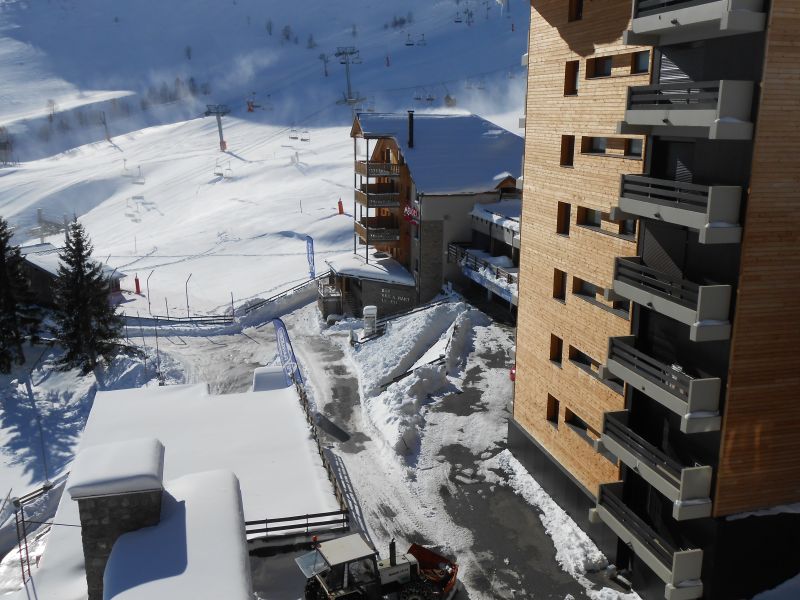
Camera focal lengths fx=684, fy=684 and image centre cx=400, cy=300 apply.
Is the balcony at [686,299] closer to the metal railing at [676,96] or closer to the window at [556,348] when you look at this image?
the metal railing at [676,96]

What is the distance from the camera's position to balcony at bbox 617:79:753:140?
1327cm

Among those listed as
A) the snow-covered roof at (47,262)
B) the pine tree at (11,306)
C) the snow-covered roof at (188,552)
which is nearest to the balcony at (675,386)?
the snow-covered roof at (188,552)

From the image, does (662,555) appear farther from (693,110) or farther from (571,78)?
(571,78)

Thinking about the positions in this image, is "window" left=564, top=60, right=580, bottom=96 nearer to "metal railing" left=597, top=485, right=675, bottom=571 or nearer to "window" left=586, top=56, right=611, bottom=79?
"window" left=586, top=56, right=611, bottom=79

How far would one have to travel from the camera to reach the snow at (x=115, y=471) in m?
13.3

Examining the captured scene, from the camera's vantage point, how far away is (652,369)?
1572cm

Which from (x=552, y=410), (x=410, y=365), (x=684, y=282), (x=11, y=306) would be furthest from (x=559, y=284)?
(x=11, y=306)

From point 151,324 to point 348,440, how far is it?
2333 centimetres

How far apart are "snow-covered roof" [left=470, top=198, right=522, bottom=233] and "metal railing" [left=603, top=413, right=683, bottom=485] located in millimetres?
20495

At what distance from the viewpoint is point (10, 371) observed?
123ft

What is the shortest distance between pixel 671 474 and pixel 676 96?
27.1 feet

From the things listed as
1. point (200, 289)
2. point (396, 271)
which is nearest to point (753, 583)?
point (396, 271)

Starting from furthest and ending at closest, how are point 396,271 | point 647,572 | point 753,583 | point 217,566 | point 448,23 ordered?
point 448,23
point 396,271
point 647,572
point 753,583
point 217,566

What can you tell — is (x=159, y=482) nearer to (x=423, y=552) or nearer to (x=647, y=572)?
(x=423, y=552)
